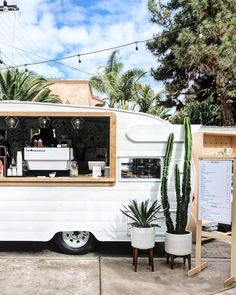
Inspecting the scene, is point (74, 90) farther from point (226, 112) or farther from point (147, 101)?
point (226, 112)

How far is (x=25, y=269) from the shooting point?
5.45m

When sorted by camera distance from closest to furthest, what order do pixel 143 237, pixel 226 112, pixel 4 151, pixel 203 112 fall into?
pixel 143 237, pixel 4 151, pixel 226 112, pixel 203 112

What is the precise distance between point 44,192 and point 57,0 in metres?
9.52

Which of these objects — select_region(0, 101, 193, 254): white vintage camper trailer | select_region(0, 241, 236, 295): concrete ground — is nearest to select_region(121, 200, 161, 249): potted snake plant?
select_region(0, 101, 193, 254): white vintage camper trailer

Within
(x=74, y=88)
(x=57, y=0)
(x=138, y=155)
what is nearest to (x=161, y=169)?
(x=138, y=155)

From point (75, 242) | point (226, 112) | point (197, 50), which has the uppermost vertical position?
point (197, 50)

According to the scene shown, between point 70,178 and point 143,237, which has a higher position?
point 70,178

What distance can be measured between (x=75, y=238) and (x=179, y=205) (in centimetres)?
172

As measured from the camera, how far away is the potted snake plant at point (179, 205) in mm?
5441

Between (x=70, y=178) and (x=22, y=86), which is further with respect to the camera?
(x=22, y=86)

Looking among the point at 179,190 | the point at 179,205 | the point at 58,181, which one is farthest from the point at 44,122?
the point at 179,205

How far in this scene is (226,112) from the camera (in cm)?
1609

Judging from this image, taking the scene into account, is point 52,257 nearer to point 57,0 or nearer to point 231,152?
point 231,152

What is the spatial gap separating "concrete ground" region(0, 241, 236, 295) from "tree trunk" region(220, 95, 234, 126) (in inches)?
397
